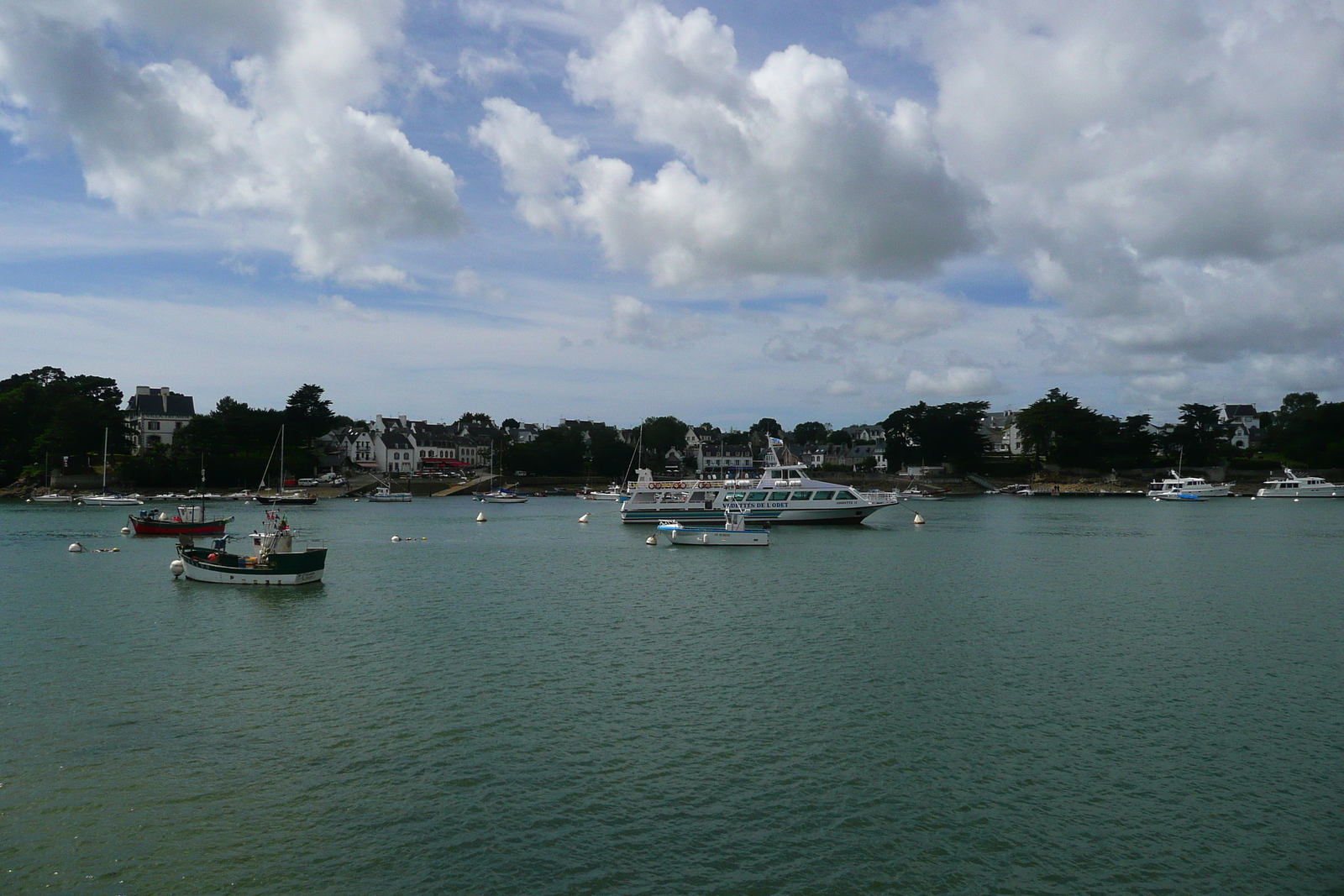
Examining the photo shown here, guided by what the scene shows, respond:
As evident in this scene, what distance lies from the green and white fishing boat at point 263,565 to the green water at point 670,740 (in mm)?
1066

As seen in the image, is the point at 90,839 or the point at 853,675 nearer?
the point at 90,839

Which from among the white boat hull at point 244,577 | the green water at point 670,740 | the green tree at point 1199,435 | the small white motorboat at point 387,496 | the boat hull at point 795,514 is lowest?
the green water at point 670,740

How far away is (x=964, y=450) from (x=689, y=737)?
153 meters

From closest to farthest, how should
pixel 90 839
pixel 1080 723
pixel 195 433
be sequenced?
pixel 90 839 < pixel 1080 723 < pixel 195 433

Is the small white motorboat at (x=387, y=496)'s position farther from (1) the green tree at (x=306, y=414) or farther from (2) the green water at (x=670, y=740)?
(2) the green water at (x=670, y=740)

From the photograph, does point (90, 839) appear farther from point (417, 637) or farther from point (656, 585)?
point (656, 585)

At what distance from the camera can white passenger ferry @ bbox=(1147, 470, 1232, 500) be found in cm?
12925

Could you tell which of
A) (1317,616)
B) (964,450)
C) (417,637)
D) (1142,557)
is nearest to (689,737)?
(417,637)

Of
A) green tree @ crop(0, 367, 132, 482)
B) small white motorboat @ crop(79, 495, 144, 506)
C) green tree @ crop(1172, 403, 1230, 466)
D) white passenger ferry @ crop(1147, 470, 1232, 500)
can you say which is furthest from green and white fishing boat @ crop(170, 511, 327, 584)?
green tree @ crop(1172, 403, 1230, 466)

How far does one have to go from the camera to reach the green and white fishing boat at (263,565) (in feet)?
131

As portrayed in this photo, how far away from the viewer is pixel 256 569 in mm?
39969

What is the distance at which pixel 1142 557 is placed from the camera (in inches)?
2136

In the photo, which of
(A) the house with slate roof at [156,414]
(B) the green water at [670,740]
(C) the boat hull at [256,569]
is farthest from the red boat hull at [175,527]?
(A) the house with slate roof at [156,414]

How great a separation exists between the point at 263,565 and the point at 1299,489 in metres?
141
